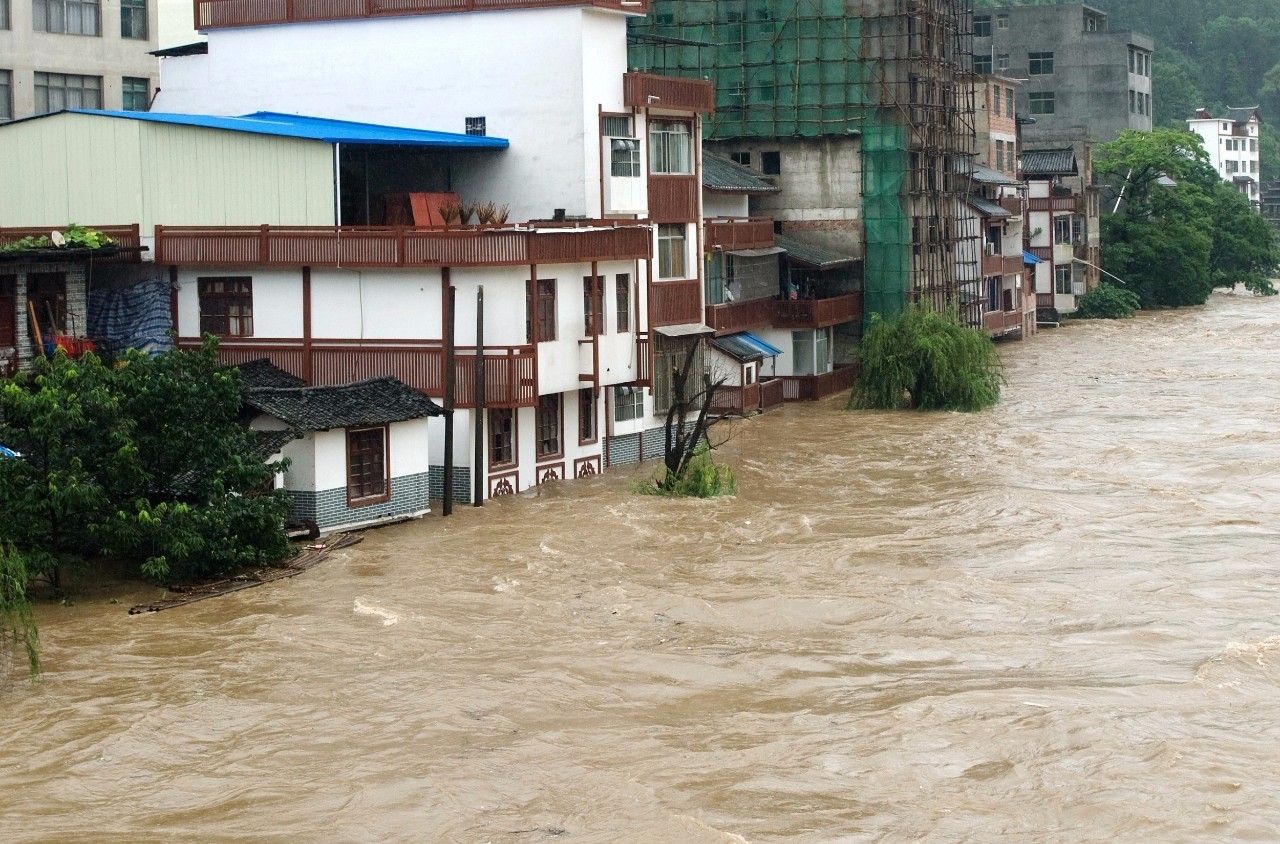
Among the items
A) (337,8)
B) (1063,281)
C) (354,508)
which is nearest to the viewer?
(354,508)

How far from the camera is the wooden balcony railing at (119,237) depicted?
37.4m

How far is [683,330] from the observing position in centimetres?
4256

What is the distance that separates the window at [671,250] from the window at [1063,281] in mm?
44635

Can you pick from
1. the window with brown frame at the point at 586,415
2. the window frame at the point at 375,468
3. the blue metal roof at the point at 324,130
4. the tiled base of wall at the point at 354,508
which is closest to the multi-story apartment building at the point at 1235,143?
the blue metal roof at the point at 324,130

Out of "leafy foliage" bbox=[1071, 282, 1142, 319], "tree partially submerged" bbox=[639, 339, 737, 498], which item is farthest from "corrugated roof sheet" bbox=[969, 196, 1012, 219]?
"tree partially submerged" bbox=[639, 339, 737, 498]

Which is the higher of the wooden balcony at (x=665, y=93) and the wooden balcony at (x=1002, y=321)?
the wooden balcony at (x=665, y=93)

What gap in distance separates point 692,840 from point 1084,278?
72.3 meters

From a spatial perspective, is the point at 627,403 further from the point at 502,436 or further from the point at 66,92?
the point at 66,92

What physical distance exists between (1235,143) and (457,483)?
→ 122 meters

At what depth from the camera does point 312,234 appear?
36000 millimetres

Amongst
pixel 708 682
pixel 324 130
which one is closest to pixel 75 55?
pixel 324 130

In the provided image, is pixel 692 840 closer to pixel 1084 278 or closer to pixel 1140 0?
pixel 1084 278

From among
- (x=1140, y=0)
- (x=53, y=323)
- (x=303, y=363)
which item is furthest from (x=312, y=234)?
(x=1140, y=0)

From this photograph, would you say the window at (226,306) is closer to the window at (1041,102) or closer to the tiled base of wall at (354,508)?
the tiled base of wall at (354,508)
